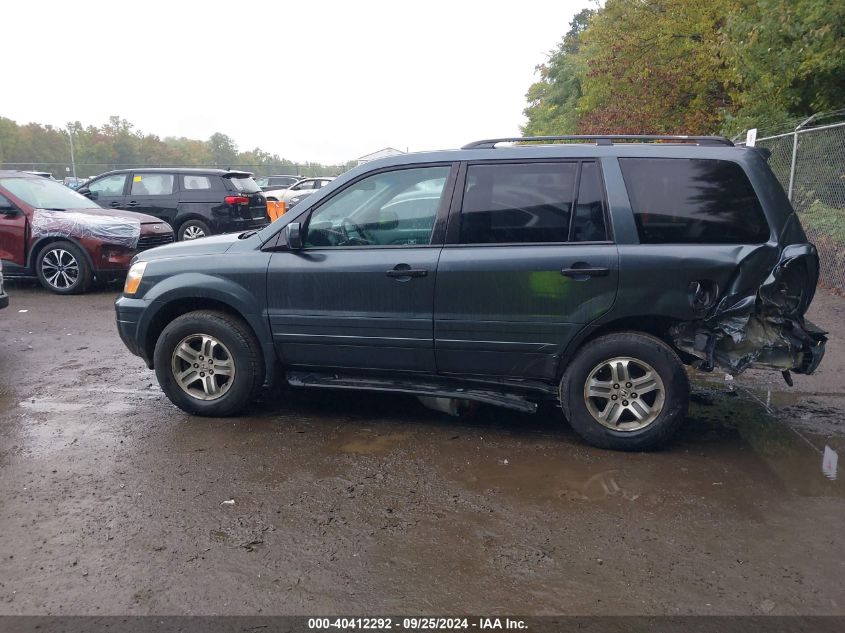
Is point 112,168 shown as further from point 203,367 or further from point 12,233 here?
point 203,367

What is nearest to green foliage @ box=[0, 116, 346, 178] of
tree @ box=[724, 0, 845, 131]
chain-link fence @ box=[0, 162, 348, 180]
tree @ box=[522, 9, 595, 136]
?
chain-link fence @ box=[0, 162, 348, 180]

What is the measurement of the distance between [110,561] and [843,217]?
33.1 feet

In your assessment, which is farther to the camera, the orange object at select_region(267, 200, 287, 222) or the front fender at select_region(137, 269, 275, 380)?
the orange object at select_region(267, 200, 287, 222)

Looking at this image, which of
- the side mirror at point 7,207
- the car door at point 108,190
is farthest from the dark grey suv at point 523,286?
the car door at point 108,190

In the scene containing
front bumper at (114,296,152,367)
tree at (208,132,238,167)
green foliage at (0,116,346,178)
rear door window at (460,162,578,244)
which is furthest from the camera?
tree at (208,132,238,167)

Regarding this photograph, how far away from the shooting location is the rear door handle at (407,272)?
461 cm

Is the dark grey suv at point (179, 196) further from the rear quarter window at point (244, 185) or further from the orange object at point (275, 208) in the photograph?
the orange object at point (275, 208)

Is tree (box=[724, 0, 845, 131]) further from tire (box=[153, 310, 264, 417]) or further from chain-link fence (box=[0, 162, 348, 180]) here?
chain-link fence (box=[0, 162, 348, 180])

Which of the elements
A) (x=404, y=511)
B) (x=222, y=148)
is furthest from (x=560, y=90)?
(x=222, y=148)

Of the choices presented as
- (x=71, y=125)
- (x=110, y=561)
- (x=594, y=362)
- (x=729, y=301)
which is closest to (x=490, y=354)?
(x=594, y=362)

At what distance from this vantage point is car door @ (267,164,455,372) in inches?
184

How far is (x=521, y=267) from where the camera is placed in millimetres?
4453

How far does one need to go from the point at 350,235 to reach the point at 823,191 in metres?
8.67

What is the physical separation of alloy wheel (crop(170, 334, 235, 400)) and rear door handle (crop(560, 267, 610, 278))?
2380 millimetres
